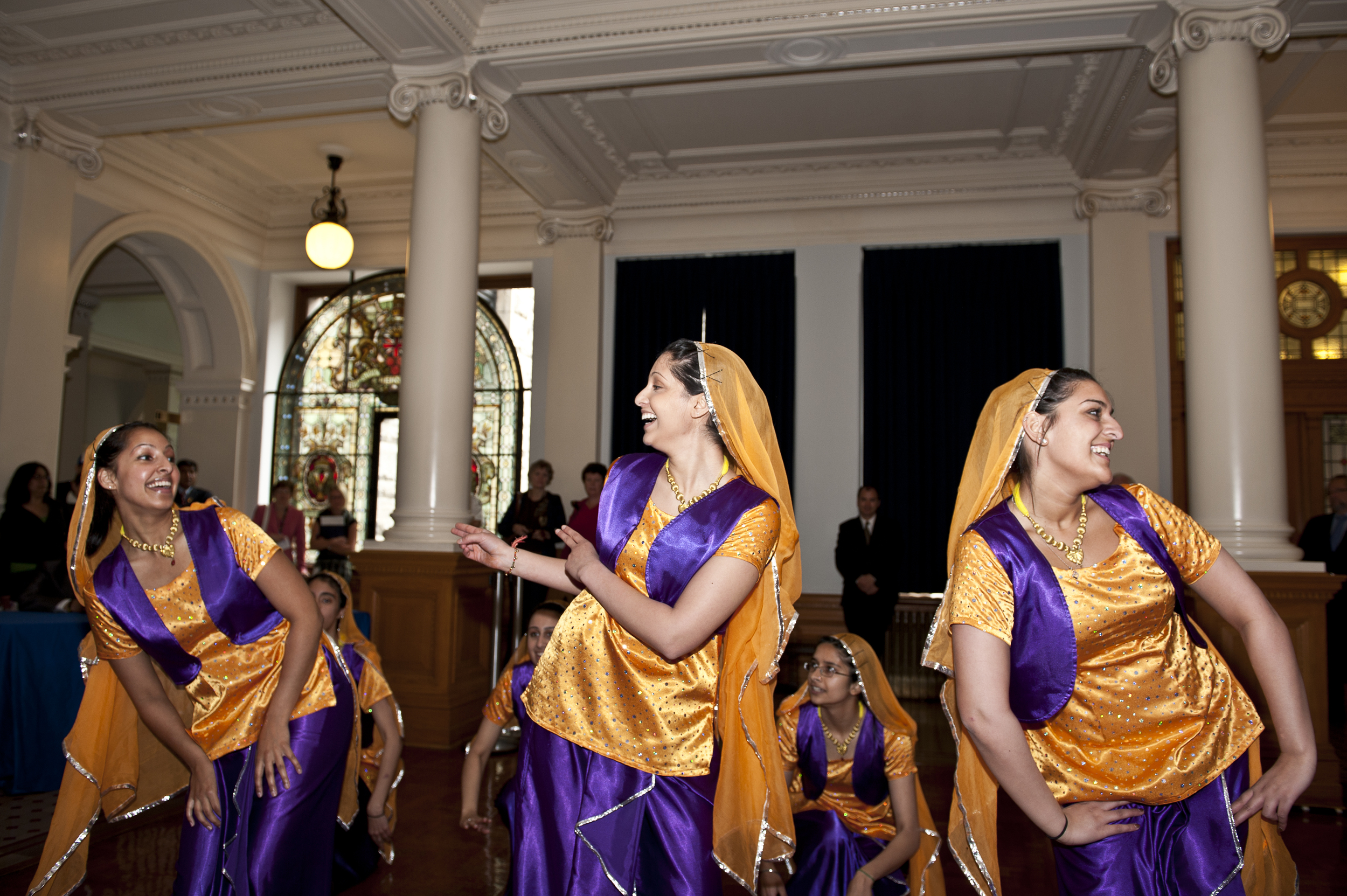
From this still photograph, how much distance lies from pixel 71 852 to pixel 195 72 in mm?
5275

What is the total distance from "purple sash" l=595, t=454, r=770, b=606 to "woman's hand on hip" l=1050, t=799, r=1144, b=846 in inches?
29.7

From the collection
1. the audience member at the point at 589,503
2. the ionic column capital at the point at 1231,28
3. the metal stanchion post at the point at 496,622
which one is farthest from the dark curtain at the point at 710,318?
the ionic column capital at the point at 1231,28

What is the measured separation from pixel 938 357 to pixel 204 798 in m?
6.52

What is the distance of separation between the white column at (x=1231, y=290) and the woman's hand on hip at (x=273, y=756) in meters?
4.19

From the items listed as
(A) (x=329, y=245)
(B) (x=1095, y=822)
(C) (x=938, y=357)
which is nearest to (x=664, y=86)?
(A) (x=329, y=245)

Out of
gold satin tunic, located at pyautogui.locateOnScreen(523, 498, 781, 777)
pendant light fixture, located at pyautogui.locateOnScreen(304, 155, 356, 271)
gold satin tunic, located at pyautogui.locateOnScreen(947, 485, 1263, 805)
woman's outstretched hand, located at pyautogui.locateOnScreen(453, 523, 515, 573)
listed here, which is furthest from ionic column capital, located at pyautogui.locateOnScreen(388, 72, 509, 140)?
gold satin tunic, located at pyautogui.locateOnScreen(947, 485, 1263, 805)

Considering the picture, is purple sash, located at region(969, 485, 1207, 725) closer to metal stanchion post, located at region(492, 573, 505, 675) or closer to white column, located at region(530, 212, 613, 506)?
metal stanchion post, located at region(492, 573, 505, 675)

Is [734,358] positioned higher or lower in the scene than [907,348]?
lower

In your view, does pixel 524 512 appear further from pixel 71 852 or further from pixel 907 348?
pixel 71 852

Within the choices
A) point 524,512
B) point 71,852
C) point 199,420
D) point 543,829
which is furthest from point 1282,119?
point 199,420

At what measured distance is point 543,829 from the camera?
69.3 inches

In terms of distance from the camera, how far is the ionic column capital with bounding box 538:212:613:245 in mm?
8133

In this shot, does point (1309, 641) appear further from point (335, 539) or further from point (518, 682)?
point (335, 539)

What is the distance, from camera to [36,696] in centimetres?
405
